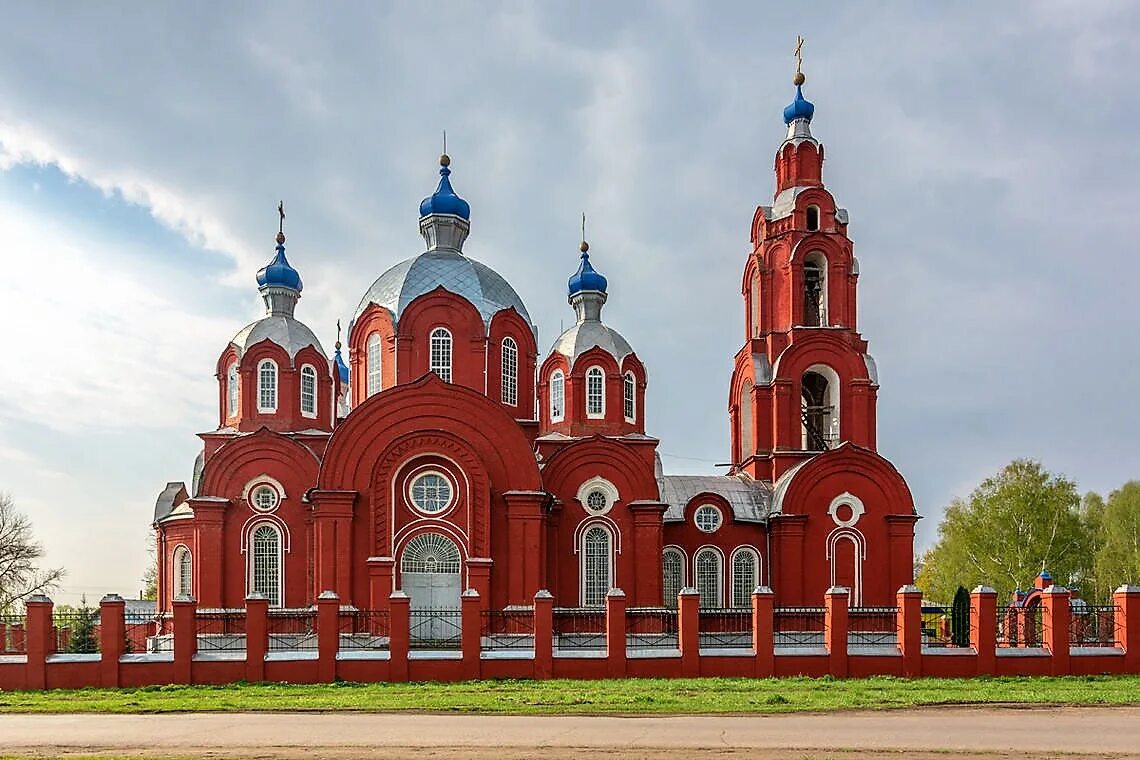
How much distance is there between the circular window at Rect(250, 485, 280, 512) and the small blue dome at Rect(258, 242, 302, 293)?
6265 millimetres

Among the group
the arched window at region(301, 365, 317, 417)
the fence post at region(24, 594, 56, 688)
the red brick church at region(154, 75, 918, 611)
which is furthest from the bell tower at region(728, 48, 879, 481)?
the fence post at region(24, 594, 56, 688)

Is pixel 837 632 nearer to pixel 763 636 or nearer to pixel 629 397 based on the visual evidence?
pixel 763 636

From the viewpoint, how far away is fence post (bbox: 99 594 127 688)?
1994 centimetres

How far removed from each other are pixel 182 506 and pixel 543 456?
8766 mm

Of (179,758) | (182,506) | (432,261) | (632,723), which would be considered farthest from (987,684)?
(182,506)

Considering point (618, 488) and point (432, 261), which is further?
point (432, 261)

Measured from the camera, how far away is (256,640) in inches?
798

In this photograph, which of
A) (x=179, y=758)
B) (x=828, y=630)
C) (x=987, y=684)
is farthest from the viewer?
(x=828, y=630)

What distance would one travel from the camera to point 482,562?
24.8 m

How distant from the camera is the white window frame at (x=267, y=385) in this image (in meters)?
28.7

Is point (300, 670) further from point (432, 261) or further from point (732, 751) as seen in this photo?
point (432, 261)

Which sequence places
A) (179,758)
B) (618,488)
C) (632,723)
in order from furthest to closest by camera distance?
(618,488)
(632,723)
(179,758)

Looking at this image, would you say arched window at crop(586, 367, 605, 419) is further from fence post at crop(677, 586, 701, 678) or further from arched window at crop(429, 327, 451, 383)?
fence post at crop(677, 586, 701, 678)

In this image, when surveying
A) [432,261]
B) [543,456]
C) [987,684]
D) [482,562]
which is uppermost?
[432,261]
